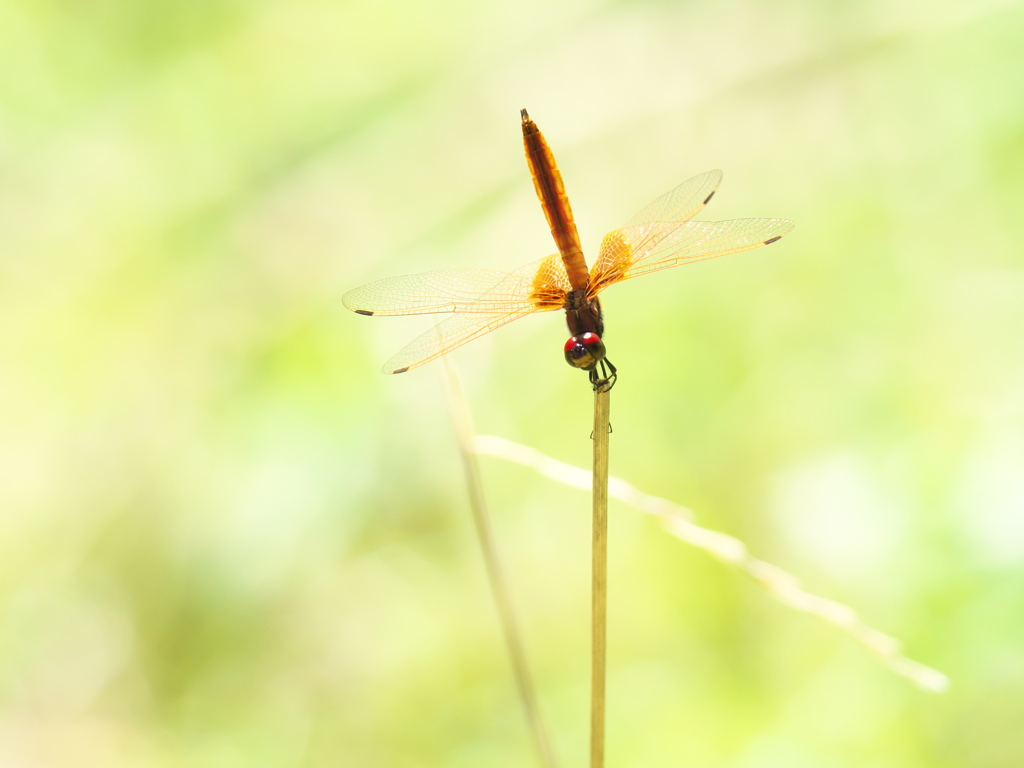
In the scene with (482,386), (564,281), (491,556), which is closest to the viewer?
(491,556)

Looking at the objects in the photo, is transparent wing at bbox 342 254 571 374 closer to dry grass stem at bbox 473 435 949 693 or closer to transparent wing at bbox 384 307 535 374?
transparent wing at bbox 384 307 535 374

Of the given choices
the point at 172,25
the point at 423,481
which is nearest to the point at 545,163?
the point at 423,481

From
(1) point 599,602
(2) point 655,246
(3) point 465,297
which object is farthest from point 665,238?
(1) point 599,602

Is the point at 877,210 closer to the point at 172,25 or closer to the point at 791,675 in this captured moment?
the point at 791,675

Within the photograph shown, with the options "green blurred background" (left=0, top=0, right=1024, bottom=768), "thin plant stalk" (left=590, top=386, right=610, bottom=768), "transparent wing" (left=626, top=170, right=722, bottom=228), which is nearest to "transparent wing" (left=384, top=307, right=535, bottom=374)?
"transparent wing" (left=626, top=170, right=722, bottom=228)

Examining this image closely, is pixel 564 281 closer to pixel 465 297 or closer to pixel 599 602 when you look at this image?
pixel 465 297

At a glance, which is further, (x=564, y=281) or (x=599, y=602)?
(x=564, y=281)

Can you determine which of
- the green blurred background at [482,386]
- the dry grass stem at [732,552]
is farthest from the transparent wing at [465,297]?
the green blurred background at [482,386]
